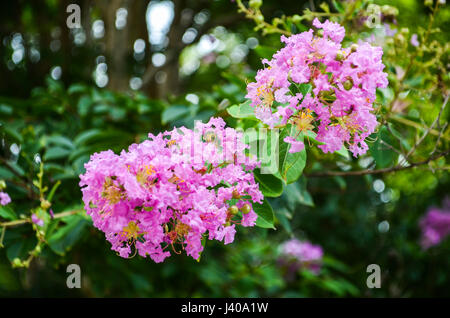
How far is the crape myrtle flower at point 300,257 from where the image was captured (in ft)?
11.7

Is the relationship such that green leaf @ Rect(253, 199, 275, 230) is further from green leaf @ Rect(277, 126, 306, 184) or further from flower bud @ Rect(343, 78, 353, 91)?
flower bud @ Rect(343, 78, 353, 91)

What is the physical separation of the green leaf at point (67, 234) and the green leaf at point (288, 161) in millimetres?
832

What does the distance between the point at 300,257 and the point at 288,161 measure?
115 inches

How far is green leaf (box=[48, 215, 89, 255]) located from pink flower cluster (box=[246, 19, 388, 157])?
34.8 inches

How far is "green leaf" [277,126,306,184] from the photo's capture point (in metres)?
0.92

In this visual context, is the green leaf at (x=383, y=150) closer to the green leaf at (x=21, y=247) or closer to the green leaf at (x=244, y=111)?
the green leaf at (x=244, y=111)

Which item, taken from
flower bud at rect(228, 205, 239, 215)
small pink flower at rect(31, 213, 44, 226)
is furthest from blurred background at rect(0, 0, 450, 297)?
flower bud at rect(228, 205, 239, 215)

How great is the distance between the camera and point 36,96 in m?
2.21

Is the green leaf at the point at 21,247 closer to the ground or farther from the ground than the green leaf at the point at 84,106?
closer to the ground

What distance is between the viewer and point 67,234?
4.91 feet

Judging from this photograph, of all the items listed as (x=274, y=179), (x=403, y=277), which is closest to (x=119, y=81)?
(x=274, y=179)

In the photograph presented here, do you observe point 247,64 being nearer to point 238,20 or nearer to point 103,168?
point 238,20

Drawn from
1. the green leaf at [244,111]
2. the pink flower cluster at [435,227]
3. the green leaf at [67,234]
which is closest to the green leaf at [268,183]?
the green leaf at [244,111]

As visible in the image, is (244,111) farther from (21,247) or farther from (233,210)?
(21,247)
